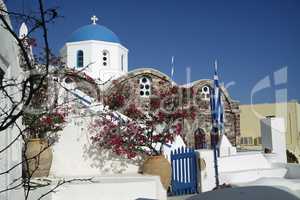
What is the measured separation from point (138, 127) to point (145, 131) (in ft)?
0.76

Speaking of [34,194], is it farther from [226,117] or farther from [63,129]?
[226,117]

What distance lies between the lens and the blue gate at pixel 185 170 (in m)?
10.0

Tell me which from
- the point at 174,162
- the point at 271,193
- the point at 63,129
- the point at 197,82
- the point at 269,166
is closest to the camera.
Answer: the point at 271,193

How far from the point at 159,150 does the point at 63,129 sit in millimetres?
2395

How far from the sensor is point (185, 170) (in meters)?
10.2

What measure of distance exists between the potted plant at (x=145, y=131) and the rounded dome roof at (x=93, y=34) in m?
13.8

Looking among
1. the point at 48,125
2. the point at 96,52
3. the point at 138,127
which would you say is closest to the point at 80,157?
the point at 48,125

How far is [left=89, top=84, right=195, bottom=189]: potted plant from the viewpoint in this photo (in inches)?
328

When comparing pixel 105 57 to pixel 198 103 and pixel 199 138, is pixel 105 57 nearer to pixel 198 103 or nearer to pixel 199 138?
pixel 198 103

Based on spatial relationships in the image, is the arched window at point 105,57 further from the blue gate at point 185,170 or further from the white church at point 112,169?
the blue gate at point 185,170

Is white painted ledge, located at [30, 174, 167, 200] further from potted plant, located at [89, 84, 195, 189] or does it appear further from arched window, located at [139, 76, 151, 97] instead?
arched window, located at [139, 76, 151, 97]

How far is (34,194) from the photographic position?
246 inches

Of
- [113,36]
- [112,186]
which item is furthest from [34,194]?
[113,36]

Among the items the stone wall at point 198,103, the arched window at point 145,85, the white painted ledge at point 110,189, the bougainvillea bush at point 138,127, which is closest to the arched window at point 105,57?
the stone wall at point 198,103
